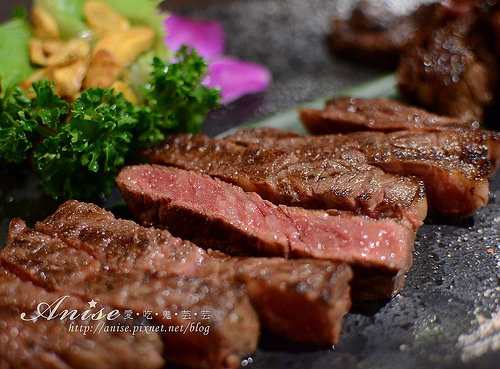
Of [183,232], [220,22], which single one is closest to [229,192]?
[183,232]

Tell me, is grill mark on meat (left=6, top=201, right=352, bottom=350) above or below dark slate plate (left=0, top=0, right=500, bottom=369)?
above

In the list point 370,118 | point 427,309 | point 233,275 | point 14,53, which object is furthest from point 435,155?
point 14,53

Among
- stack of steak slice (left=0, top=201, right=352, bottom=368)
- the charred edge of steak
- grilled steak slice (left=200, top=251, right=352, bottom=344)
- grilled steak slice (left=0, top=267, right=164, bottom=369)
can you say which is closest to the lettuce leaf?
stack of steak slice (left=0, top=201, right=352, bottom=368)

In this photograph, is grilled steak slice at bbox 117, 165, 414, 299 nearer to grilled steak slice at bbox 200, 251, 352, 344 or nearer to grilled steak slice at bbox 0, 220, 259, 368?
grilled steak slice at bbox 200, 251, 352, 344

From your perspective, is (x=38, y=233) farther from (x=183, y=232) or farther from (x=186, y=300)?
(x=186, y=300)

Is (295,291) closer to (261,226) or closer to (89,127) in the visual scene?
(261,226)

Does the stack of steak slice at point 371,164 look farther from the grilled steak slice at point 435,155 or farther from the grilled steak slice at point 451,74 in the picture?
the grilled steak slice at point 451,74
